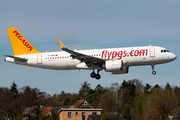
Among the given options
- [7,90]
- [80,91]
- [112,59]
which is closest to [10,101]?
[7,90]

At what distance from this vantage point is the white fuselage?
4341 centimetres

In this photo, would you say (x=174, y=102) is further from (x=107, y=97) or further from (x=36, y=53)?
(x=36, y=53)

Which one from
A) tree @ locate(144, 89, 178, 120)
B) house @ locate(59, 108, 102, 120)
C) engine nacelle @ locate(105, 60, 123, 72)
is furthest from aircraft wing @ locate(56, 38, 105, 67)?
tree @ locate(144, 89, 178, 120)

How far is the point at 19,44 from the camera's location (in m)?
51.3

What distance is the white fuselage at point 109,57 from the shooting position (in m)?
43.4

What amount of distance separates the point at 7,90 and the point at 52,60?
8606 cm

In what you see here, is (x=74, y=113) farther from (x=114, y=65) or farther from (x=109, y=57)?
(x=114, y=65)

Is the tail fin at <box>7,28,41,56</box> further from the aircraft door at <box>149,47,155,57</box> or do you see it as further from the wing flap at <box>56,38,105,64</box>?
the aircraft door at <box>149,47,155,57</box>

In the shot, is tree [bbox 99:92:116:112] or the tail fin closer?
the tail fin

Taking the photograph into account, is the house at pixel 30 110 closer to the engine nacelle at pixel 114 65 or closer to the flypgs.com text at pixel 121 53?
the flypgs.com text at pixel 121 53

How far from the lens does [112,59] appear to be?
4447 cm

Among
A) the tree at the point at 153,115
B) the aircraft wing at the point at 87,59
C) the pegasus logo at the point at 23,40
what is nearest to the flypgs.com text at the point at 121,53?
the aircraft wing at the point at 87,59

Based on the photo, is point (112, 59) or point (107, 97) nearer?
point (112, 59)

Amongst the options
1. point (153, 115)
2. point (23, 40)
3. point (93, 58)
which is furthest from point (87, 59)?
point (153, 115)
